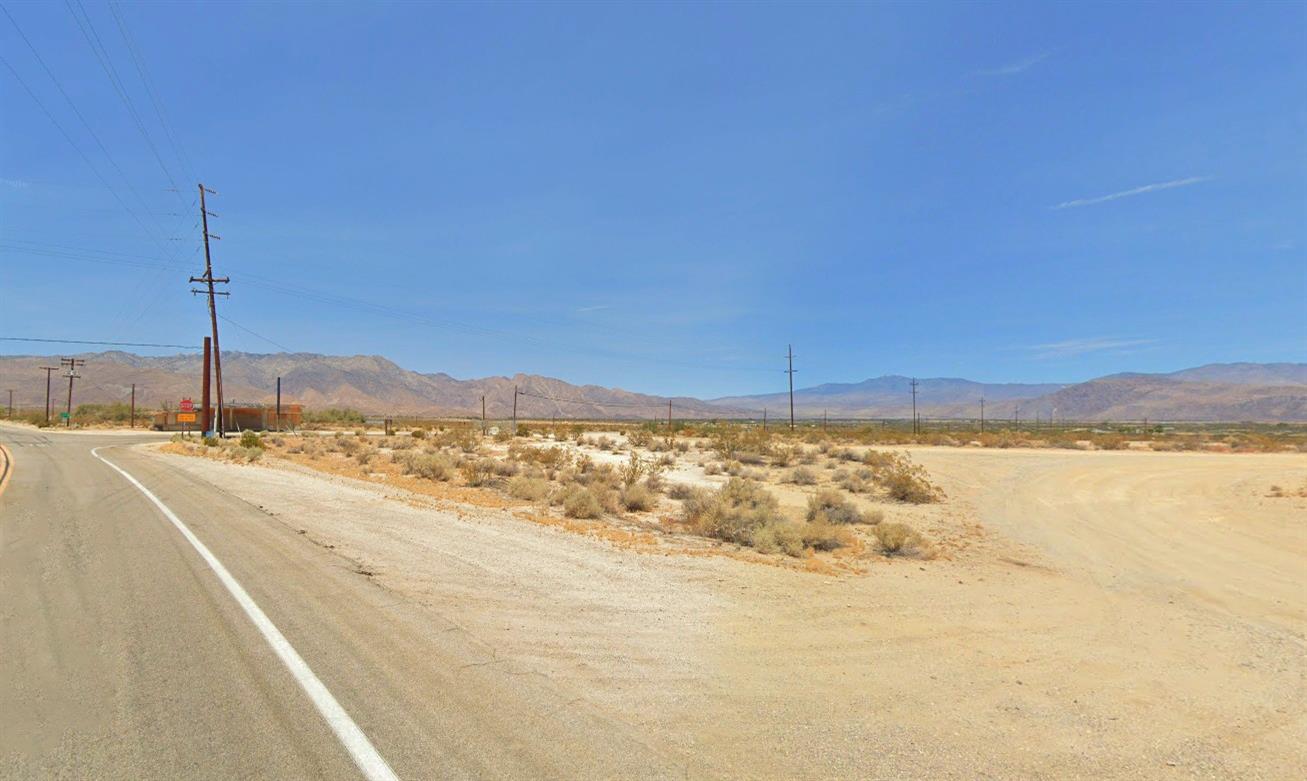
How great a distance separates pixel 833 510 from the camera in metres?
16.2

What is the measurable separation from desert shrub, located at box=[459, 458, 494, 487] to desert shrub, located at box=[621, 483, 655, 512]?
18.3 ft

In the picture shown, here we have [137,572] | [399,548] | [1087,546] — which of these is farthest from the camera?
[1087,546]

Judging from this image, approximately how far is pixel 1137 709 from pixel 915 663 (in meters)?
1.67

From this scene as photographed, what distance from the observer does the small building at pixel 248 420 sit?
63.5m

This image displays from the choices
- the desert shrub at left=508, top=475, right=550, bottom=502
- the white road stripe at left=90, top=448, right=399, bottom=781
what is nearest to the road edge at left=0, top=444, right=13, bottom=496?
the desert shrub at left=508, top=475, right=550, bottom=502

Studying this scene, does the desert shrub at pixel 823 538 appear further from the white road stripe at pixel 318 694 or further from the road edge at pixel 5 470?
the road edge at pixel 5 470

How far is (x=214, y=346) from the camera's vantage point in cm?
4556

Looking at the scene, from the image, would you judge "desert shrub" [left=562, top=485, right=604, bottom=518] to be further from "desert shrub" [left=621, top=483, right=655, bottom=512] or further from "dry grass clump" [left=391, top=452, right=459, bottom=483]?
"dry grass clump" [left=391, top=452, right=459, bottom=483]

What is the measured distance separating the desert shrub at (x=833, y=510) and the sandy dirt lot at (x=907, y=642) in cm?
242

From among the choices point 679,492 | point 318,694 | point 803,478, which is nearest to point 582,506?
point 679,492

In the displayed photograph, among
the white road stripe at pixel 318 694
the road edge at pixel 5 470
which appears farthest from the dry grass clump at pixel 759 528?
the road edge at pixel 5 470

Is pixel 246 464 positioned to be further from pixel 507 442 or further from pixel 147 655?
pixel 147 655

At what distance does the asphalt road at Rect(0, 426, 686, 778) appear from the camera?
13.6ft

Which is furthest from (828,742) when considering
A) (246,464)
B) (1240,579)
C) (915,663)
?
(246,464)
